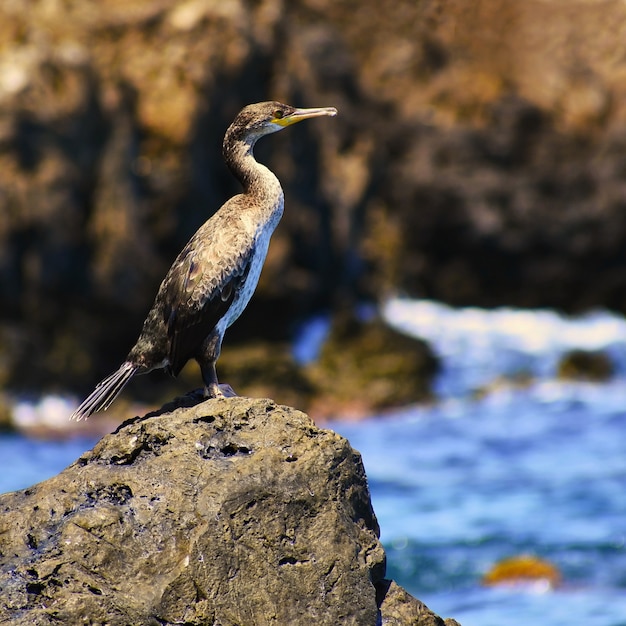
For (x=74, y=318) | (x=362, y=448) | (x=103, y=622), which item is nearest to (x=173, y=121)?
(x=74, y=318)

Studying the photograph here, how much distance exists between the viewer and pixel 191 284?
232 inches

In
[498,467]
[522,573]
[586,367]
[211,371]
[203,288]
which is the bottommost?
[211,371]

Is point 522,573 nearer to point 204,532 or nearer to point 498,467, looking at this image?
point 498,467

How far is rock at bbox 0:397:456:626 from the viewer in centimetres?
441

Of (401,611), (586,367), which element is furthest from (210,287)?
(586,367)

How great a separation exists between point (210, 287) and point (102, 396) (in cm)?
82

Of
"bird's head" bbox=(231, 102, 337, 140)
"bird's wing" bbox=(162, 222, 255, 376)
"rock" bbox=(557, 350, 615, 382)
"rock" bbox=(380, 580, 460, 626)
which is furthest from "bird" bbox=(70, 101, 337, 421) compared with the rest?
"rock" bbox=(557, 350, 615, 382)

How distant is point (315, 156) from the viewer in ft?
75.0

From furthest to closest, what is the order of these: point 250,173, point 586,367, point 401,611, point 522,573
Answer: point 586,367
point 522,573
point 250,173
point 401,611

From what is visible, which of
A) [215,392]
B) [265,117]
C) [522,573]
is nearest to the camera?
[215,392]

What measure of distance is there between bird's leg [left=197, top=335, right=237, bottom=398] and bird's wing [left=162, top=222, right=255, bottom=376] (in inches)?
2.2

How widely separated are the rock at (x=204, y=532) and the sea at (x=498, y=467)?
5.39 metres

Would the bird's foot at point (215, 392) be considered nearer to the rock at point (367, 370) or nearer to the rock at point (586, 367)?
the rock at point (367, 370)

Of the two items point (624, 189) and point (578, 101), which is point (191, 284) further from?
point (578, 101)
